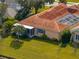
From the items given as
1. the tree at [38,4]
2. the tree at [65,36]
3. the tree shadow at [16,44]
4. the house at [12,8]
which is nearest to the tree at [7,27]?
the tree shadow at [16,44]

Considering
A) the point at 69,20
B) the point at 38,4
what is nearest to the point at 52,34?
the point at 69,20

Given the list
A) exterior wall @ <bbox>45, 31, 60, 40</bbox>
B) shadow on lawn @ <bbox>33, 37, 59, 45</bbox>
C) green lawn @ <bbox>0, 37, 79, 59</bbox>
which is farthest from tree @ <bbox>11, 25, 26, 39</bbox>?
exterior wall @ <bbox>45, 31, 60, 40</bbox>

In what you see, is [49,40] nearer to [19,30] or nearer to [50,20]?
[50,20]

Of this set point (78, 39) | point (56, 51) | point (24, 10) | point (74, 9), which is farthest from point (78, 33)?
point (24, 10)

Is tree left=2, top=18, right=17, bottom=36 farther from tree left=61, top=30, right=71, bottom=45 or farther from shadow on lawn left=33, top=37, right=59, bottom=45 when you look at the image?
tree left=61, top=30, right=71, bottom=45

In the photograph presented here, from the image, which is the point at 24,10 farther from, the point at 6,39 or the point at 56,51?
the point at 56,51

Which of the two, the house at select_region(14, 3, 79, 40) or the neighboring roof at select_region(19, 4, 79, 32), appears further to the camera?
the neighboring roof at select_region(19, 4, 79, 32)
